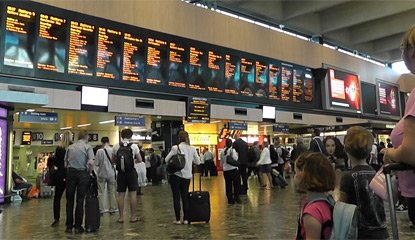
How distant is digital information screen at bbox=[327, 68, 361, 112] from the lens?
55.0 feet

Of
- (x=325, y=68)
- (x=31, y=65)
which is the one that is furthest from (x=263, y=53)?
(x=31, y=65)

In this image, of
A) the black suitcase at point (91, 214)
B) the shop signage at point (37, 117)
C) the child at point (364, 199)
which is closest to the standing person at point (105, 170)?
the black suitcase at point (91, 214)

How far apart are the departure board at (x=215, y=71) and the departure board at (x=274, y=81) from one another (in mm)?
2424

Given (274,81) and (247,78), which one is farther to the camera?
(274,81)

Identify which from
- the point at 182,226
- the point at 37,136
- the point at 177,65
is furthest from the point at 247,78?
the point at 37,136

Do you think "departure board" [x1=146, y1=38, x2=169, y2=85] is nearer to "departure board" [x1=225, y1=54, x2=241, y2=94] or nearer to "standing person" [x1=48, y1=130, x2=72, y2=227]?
"departure board" [x1=225, y1=54, x2=241, y2=94]

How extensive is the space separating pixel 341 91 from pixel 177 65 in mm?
9361

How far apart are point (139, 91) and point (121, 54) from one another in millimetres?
1088

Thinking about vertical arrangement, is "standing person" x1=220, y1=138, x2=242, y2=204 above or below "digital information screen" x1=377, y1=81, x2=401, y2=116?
below

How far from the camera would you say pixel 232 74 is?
1263cm

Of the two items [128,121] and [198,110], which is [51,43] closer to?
[128,121]

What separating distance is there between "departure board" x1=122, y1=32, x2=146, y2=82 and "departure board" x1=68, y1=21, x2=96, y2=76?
901 millimetres

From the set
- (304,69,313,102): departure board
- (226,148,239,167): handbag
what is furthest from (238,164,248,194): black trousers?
(304,69,313,102): departure board

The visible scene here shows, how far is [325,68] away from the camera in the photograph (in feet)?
54.5
